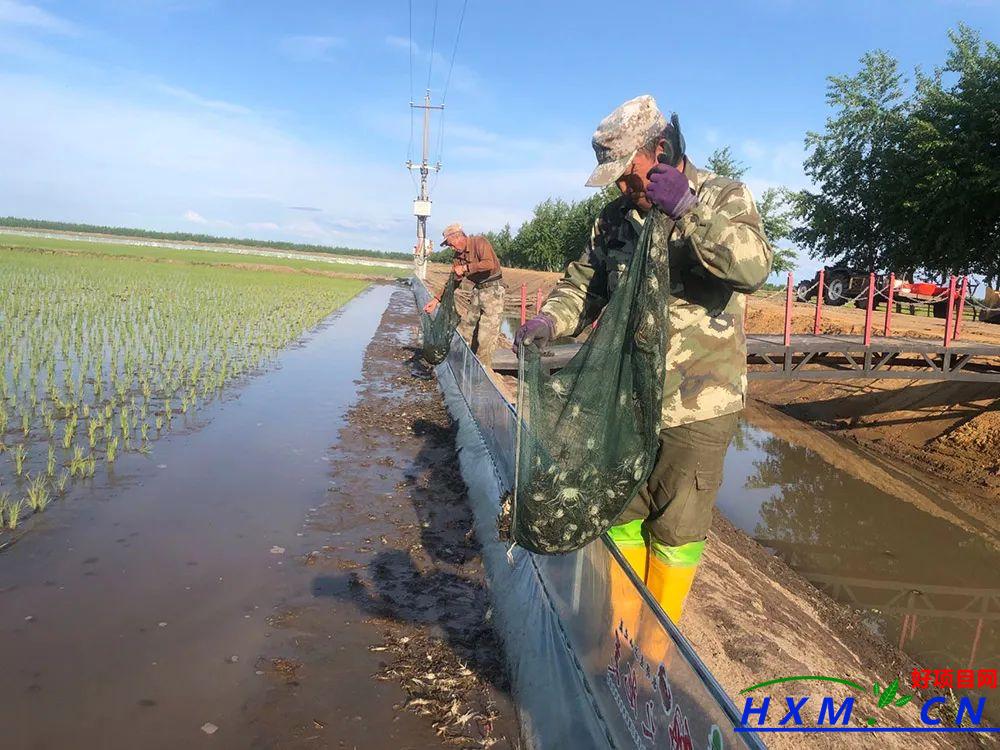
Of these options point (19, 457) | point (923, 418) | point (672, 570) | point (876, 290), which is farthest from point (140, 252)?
point (672, 570)

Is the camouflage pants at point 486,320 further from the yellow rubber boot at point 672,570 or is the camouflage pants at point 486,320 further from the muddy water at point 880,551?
the yellow rubber boot at point 672,570

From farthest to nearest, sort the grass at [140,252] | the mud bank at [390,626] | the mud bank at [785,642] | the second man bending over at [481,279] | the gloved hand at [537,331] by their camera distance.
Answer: the grass at [140,252] < the second man bending over at [481,279] < the mud bank at [785,642] < the mud bank at [390,626] < the gloved hand at [537,331]

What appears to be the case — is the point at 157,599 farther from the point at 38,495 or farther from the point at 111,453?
the point at 111,453

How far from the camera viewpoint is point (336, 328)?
1670 cm

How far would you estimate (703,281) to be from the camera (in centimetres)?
218

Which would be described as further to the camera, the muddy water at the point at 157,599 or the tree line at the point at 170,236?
the tree line at the point at 170,236

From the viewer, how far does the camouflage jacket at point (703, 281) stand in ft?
6.14

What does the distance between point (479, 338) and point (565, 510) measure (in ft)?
18.2

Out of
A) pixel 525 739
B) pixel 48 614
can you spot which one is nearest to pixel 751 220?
pixel 525 739

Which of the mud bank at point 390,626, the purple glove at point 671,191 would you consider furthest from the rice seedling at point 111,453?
the purple glove at point 671,191

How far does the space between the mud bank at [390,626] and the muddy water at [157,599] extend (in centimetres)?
10

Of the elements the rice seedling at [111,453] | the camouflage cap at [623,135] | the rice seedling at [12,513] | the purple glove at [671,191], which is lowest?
the rice seedling at [12,513]

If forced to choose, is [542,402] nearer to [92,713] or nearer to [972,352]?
[92,713]

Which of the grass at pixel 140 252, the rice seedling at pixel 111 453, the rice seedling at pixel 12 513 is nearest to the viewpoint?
the rice seedling at pixel 12 513
